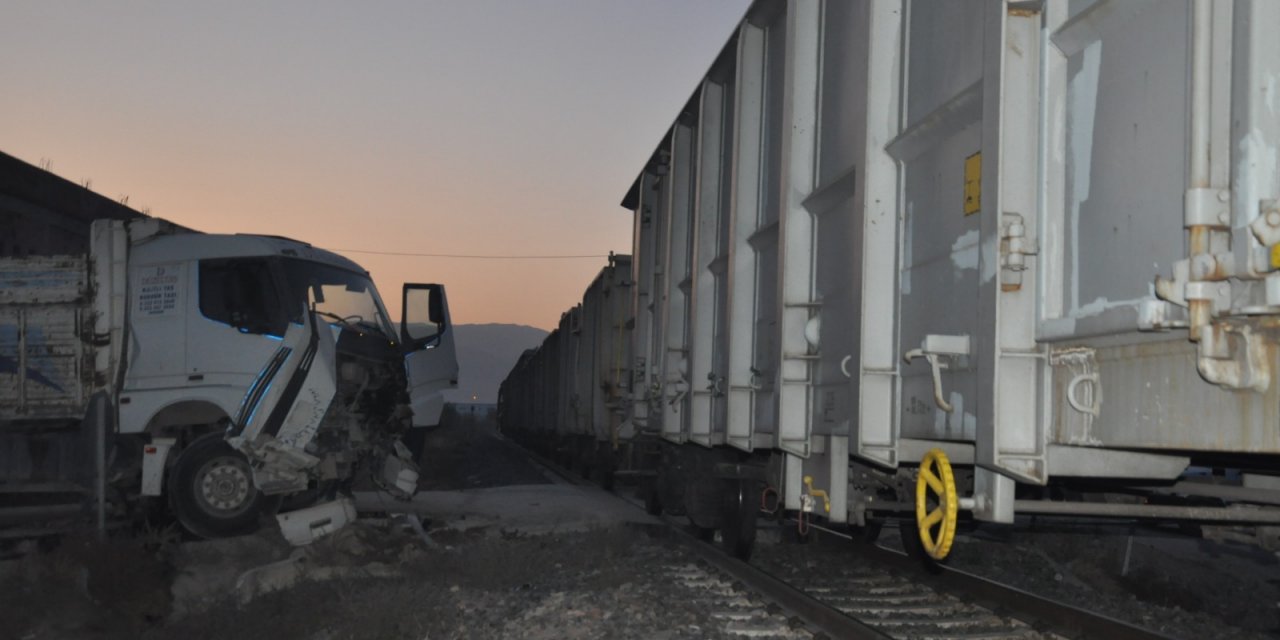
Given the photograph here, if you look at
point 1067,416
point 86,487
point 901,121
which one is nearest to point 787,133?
point 901,121

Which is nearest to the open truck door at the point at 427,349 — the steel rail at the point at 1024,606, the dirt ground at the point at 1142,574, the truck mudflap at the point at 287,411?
the truck mudflap at the point at 287,411

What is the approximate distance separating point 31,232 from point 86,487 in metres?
5.58

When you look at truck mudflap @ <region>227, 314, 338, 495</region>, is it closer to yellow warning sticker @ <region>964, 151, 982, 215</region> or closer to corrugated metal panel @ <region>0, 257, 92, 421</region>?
corrugated metal panel @ <region>0, 257, 92, 421</region>

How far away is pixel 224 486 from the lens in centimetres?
1140

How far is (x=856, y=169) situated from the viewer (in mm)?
5426

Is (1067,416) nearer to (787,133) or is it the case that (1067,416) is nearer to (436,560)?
(787,133)

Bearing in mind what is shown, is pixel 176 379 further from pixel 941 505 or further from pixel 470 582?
pixel 941 505

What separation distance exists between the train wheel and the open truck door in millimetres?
4525

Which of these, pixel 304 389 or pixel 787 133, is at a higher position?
pixel 787 133

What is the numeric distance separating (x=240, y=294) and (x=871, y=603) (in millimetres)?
7192

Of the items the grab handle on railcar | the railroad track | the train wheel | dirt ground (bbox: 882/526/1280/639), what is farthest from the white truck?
the grab handle on railcar

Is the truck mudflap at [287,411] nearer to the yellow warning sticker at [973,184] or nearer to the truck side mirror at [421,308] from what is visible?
the truck side mirror at [421,308]

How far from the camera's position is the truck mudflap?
11.2m

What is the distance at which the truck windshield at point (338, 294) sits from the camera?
12.1 m
